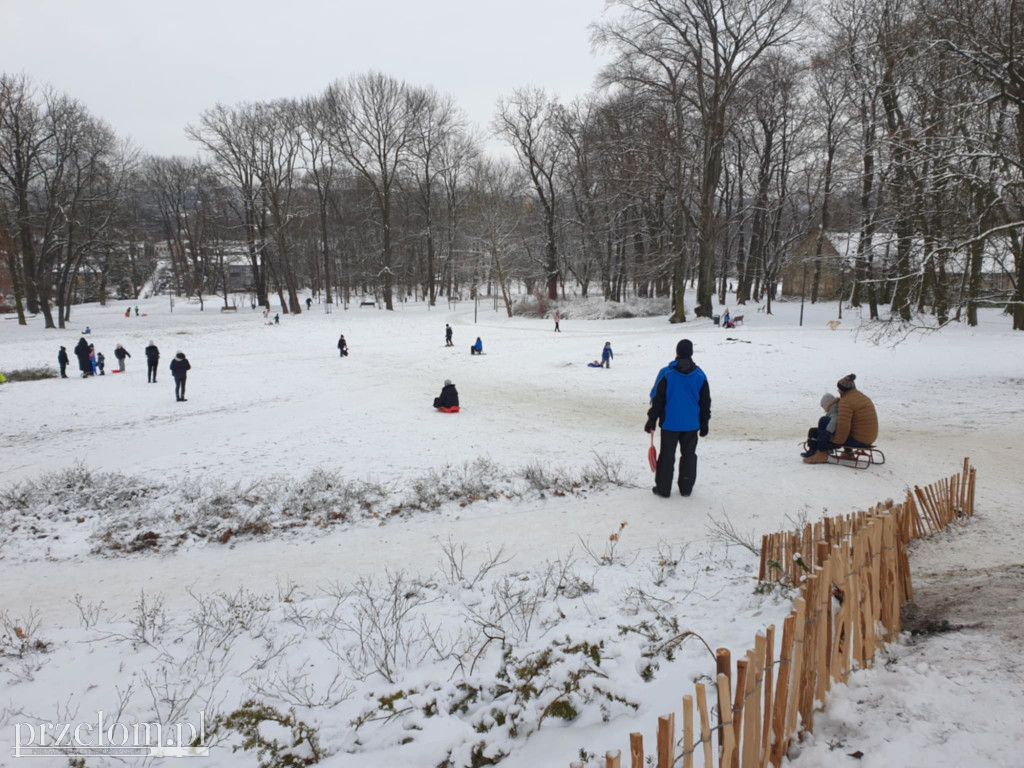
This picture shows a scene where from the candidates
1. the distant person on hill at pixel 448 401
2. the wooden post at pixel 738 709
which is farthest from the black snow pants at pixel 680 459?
the distant person on hill at pixel 448 401

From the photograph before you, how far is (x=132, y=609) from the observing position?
5133 millimetres

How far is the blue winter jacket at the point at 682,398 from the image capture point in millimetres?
6688

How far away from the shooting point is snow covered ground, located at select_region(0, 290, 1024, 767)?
9.92 ft

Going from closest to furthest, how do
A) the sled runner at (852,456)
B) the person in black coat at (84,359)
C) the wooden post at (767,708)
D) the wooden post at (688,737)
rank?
the wooden post at (688,737) → the wooden post at (767,708) → the sled runner at (852,456) → the person in black coat at (84,359)

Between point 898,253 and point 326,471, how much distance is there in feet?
51.6

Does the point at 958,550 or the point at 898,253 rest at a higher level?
the point at 898,253

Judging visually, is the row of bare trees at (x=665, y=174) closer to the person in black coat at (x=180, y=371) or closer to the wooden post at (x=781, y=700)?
the wooden post at (x=781, y=700)

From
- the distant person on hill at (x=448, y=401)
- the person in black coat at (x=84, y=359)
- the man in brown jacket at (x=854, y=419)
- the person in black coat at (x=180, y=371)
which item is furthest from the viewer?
the person in black coat at (x=84, y=359)

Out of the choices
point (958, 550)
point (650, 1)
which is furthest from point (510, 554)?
point (650, 1)

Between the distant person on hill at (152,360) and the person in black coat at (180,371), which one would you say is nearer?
the person in black coat at (180,371)

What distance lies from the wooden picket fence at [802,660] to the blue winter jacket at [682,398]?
268 cm

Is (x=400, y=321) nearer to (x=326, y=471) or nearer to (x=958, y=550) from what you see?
(x=326, y=471)

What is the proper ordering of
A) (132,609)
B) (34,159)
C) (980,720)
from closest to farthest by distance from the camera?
1. (980,720)
2. (132,609)
3. (34,159)

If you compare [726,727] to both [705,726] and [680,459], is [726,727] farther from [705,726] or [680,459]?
[680,459]
